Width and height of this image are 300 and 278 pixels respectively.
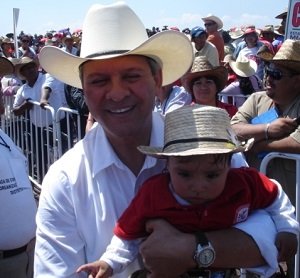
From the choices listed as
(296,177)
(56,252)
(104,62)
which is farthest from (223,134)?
(296,177)

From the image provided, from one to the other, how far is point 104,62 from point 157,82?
0.29 m

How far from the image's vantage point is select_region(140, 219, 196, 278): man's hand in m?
1.80

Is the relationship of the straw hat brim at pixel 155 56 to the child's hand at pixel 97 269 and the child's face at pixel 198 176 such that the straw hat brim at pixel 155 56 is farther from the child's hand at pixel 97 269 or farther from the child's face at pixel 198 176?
the child's hand at pixel 97 269

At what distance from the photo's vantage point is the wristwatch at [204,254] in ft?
5.86

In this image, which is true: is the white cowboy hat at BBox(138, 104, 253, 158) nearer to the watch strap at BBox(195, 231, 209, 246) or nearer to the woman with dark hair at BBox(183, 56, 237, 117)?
the watch strap at BBox(195, 231, 209, 246)

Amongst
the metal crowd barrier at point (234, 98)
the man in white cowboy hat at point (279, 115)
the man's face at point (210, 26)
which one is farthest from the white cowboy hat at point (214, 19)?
the man in white cowboy hat at point (279, 115)

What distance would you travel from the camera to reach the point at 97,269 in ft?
6.05

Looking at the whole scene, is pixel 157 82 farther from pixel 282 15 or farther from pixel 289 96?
pixel 282 15

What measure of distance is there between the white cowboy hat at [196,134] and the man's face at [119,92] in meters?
0.12

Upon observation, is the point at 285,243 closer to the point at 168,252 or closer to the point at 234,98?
the point at 168,252

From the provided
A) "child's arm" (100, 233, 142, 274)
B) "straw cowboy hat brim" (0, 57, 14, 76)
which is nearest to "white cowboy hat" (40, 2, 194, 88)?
"child's arm" (100, 233, 142, 274)

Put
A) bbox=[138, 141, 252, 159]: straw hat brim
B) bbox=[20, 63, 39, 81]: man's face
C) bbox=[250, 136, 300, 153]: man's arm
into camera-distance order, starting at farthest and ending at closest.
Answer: bbox=[20, 63, 39, 81]: man's face < bbox=[250, 136, 300, 153]: man's arm < bbox=[138, 141, 252, 159]: straw hat brim

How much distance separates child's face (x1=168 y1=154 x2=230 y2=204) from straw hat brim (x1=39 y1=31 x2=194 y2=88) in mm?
472

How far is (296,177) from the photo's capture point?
10.1 ft
